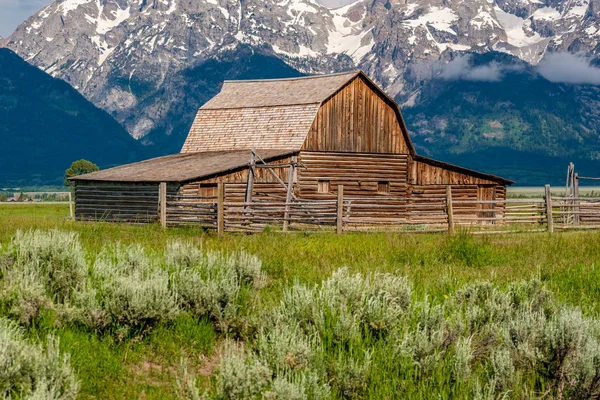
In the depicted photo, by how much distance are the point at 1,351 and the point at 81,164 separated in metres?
101

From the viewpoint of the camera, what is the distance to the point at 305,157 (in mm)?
37312

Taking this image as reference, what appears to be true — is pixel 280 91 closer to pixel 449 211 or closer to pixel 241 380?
pixel 449 211

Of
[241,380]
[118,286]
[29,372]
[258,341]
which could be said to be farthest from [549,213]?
[29,372]

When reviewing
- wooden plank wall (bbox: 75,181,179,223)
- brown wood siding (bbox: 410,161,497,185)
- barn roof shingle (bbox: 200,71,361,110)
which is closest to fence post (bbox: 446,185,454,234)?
wooden plank wall (bbox: 75,181,179,223)

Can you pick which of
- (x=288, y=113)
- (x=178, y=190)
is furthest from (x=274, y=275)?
(x=288, y=113)

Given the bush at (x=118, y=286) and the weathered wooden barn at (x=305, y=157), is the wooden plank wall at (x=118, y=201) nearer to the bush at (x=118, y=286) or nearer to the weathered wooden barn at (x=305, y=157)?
the weathered wooden barn at (x=305, y=157)

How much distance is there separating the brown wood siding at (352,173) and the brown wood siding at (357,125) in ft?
1.17

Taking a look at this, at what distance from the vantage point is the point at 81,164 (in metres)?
104

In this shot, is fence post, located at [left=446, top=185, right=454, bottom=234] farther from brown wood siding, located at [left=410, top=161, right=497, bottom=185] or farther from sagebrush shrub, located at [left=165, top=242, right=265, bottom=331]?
brown wood siding, located at [left=410, top=161, right=497, bottom=185]

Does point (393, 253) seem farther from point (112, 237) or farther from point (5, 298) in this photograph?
point (5, 298)

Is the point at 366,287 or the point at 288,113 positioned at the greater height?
the point at 288,113

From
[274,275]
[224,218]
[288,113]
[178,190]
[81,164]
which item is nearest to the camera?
[274,275]

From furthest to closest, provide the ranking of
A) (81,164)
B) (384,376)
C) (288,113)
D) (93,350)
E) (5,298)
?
(81,164), (288,113), (5,298), (93,350), (384,376)

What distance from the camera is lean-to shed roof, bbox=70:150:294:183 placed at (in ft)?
104
